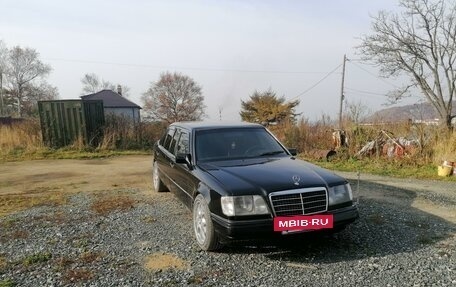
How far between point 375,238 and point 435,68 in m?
23.8

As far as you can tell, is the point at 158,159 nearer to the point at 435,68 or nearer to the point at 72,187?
the point at 72,187

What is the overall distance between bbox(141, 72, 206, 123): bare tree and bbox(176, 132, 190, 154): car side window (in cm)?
4910

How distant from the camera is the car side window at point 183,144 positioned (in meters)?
5.44

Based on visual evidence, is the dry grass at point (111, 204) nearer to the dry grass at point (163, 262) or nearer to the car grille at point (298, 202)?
the dry grass at point (163, 262)

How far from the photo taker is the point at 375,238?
4.62 metres

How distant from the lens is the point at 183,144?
5641 millimetres

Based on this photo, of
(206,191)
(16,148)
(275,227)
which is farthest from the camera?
(16,148)

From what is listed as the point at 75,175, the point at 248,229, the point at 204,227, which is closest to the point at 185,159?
the point at 204,227

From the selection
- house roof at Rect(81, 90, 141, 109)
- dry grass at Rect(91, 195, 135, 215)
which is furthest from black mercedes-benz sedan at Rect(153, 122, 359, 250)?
house roof at Rect(81, 90, 141, 109)

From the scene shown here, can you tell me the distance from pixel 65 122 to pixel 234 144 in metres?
12.3

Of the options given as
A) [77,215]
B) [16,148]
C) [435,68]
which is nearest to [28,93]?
[16,148]

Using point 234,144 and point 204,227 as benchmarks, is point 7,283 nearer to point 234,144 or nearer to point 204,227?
point 204,227

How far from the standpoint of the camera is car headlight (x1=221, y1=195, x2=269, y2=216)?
12.6 ft

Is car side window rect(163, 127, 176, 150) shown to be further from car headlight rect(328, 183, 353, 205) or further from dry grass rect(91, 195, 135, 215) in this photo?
car headlight rect(328, 183, 353, 205)
